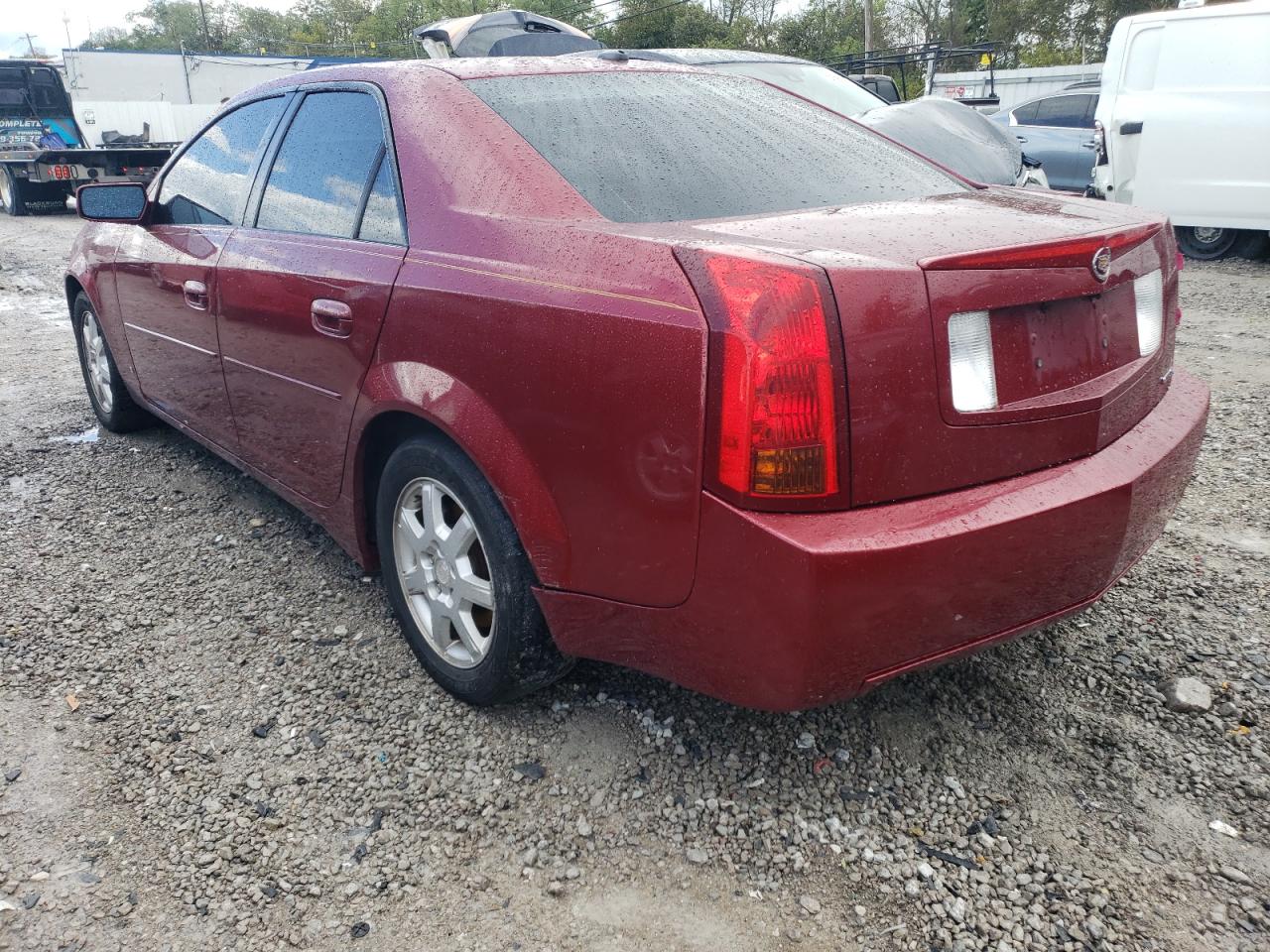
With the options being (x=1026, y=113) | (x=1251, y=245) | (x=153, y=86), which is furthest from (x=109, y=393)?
(x=153, y=86)

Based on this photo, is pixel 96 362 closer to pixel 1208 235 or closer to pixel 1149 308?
pixel 1149 308

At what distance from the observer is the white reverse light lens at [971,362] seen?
182 centimetres

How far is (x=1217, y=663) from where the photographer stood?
8.57 ft

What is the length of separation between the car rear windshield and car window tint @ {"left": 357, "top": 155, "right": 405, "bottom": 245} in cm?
31

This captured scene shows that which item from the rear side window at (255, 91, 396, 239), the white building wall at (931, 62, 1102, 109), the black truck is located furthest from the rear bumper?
the white building wall at (931, 62, 1102, 109)

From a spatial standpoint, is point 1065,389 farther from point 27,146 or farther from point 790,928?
point 27,146

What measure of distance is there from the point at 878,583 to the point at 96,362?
4307 mm

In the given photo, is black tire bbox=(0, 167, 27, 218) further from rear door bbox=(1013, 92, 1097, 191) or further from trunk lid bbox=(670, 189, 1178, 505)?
trunk lid bbox=(670, 189, 1178, 505)

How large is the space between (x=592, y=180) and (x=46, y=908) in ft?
6.08

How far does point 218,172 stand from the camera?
3.48 metres

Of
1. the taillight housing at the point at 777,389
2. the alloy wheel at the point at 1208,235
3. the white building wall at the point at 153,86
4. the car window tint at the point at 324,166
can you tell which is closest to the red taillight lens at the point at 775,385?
the taillight housing at the point at 777,389

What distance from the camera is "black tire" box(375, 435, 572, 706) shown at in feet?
7.32


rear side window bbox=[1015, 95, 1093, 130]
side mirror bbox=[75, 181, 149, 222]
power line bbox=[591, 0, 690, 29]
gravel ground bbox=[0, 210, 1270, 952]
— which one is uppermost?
power line bbox=[591, 0, 690, 29]

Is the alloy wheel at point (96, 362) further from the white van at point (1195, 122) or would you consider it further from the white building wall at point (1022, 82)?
the white building wall at point (1022, 82)
